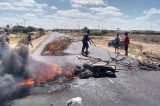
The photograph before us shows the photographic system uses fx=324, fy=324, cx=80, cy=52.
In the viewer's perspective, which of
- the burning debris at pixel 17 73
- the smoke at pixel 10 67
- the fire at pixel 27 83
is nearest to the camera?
the smoke at pixel 10 67

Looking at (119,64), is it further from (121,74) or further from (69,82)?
(69,82)

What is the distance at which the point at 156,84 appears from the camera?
1409cm

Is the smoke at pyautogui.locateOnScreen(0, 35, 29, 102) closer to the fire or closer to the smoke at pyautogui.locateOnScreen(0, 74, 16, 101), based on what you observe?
the smoke at pyautogui.locateOnScreen(0, 74, 16, 101)

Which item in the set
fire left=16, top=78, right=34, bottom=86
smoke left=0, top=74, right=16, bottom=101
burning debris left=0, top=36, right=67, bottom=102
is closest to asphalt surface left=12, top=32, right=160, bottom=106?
smoke left=0, top=74, right=16, bottom=101

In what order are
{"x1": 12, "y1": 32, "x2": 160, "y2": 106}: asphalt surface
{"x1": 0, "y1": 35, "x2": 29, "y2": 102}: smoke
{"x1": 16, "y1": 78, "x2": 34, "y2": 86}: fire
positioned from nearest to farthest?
1. {"x1": 12, "y1": 32, "x2": 160, "y2": 106}: asphalt surface
2. {"x1": 0, "y1": 35, "x2": 29, "y2": 102}: smoke
3. {"x1": 16, "y1": 78, "x2": 34, "y2": 86}: fire

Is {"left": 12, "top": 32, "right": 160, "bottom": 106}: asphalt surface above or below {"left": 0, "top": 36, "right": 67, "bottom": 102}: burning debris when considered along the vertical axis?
below

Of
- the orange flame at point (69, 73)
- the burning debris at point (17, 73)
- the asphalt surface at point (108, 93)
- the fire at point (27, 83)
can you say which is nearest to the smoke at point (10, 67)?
the burning debris at point (17, 73)

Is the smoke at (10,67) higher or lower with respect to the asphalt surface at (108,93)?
higher

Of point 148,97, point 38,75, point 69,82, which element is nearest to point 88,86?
point 69,82

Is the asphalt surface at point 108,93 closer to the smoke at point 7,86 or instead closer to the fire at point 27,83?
the smoke at point 7,86

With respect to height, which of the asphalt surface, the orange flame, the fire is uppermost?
the fire

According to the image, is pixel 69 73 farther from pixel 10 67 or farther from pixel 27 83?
pixel 10 67

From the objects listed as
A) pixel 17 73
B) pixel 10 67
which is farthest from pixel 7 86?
pixel 17 73

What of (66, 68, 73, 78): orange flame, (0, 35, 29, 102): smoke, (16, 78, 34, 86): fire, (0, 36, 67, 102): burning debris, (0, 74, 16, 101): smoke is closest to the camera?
(0, 74, 16, 101): smoke
